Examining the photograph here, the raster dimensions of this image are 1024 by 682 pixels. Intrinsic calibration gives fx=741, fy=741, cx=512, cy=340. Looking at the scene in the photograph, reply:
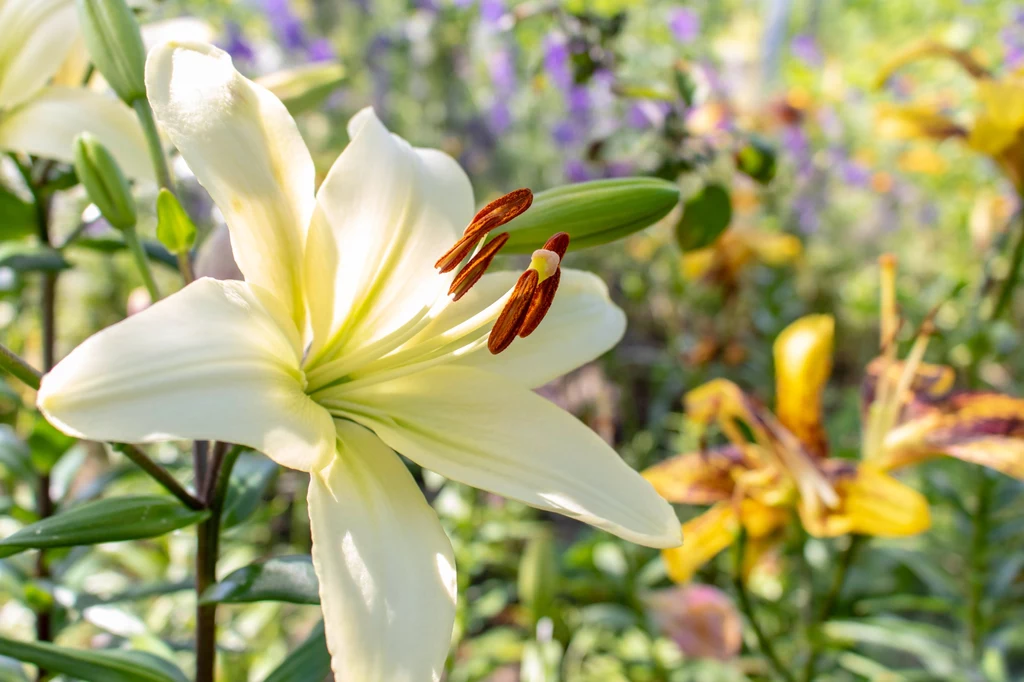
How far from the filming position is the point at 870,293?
206cm

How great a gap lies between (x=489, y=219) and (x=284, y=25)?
2233mm

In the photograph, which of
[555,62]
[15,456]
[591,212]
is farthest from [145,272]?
[555,62]

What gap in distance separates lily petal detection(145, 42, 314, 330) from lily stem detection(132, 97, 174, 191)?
0.08 metres

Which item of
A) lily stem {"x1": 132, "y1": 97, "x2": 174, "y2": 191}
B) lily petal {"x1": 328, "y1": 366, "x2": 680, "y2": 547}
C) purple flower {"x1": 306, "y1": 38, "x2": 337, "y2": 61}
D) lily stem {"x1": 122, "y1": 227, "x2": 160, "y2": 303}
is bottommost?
purple flower {"x1": 306, "y1": 38, "x2": 337, "y2": 61}

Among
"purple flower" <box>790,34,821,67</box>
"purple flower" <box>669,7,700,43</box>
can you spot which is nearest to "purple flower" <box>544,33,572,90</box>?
"purple flower" <box>669,7,700,43</box>

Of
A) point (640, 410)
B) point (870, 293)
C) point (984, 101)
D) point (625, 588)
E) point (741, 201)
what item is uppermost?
point (984, 101)

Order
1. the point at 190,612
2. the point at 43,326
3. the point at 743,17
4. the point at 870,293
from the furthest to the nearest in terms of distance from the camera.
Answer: the point at 743,17 < the point at 870,293 < the point at 190,612 < the point at 43,326

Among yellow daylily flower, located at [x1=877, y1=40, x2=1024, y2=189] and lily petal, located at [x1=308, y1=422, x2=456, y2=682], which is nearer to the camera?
lily petal, located at [x1=308, y1=422, x2=456, y2=682]

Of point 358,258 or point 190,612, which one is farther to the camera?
point 190,612

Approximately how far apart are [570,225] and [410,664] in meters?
0.23

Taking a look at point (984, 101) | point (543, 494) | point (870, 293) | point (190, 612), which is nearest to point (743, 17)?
point (870, 293)

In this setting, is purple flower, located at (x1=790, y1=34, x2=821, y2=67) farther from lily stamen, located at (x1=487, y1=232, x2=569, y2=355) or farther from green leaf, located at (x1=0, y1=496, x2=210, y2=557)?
green leaf, located at (x1=0, y1=496, x2=210, y2=557)

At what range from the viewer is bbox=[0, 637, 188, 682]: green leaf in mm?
354

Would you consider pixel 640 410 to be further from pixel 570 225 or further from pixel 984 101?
pixel 570 225
